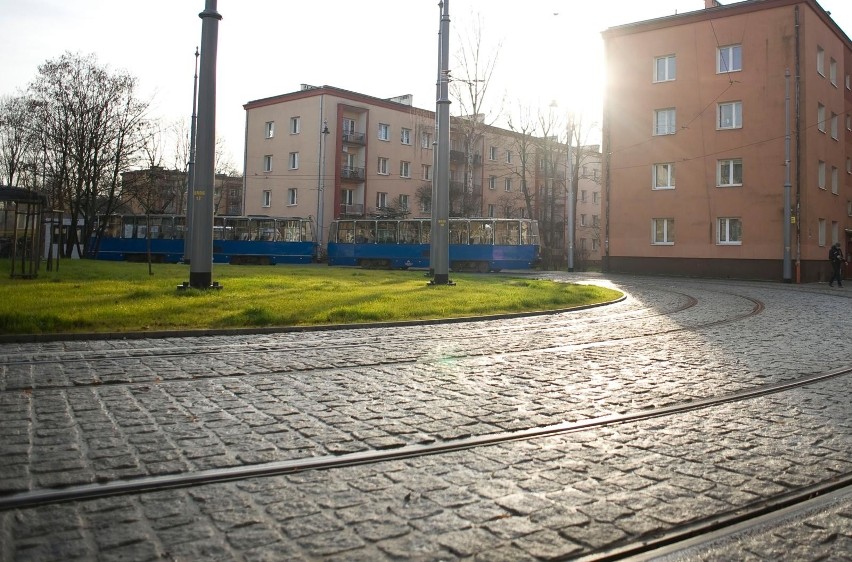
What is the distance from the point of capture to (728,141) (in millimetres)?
34469

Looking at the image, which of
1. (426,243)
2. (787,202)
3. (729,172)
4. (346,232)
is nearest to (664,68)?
(729,172)

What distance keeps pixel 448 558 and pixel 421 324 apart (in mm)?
9412

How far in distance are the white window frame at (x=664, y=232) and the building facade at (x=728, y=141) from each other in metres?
0.07

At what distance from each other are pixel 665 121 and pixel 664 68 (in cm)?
259

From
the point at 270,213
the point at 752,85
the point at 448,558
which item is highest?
the point at 752,85

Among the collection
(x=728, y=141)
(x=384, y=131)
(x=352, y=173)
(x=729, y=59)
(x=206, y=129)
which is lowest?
(x=206, y=129)

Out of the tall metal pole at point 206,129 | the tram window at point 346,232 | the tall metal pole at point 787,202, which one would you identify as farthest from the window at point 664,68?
the tall metal pole at point 206,129

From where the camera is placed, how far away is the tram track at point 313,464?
3.66m

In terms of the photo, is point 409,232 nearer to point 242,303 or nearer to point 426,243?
point 426,243

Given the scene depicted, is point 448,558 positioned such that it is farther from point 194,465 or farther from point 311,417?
point 311,417

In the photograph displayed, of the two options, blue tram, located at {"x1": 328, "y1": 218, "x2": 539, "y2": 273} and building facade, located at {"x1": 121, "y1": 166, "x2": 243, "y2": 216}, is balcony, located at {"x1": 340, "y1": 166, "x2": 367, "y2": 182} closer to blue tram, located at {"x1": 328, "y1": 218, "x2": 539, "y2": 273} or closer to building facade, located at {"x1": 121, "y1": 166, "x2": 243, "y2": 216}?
building facade, located at {"x1": 121, "y1": 166, "x2": 243, "y2": 216}

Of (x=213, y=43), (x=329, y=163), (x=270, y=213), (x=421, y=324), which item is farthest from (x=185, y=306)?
(x=270, y=213)

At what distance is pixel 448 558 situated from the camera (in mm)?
3035

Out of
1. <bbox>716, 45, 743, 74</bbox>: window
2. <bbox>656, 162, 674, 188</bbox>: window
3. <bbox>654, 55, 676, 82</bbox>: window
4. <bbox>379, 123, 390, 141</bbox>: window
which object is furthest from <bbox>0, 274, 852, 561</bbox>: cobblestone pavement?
<bbox>379, 123, 390, 141</bbox>: window
